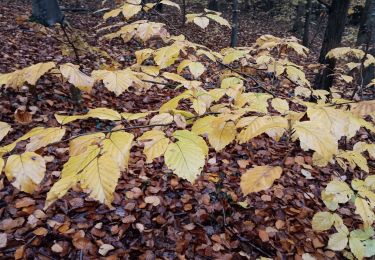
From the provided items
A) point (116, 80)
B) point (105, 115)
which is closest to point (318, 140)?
point (105, 115)

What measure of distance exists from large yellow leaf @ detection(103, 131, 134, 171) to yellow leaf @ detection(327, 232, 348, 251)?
1.85m

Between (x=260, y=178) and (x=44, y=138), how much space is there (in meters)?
0.73

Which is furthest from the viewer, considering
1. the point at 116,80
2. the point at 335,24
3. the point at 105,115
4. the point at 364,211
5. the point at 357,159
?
the point at 335,24

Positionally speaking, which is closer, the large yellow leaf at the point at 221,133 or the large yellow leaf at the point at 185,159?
the large yellow leaf at the point at 185,159

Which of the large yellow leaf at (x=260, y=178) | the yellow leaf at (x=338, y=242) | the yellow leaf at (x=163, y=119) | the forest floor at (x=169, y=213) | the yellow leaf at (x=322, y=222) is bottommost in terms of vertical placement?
the forest floor at (x=169, y=213)

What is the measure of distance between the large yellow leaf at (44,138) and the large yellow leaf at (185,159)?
38 centimetres

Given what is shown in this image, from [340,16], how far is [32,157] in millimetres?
5117

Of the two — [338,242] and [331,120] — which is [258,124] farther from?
[338,242]

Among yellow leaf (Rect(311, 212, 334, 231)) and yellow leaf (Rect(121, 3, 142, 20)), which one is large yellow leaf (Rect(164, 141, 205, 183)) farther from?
yellow leaf (Rect(311, 212, 334, 231))

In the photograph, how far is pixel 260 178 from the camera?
3.34 ft

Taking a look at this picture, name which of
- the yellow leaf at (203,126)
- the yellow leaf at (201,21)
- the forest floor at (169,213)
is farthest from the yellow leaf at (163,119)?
the forest floor at (169,213)

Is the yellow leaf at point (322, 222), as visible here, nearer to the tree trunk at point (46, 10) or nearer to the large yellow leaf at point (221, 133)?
the large yellow leaf at point (221, 133)

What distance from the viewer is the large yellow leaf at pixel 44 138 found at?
102 centimetres

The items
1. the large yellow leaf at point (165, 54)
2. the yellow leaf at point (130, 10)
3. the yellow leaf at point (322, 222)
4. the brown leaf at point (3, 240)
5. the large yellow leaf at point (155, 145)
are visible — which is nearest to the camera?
the large yellow leaf at point (155, 145)
